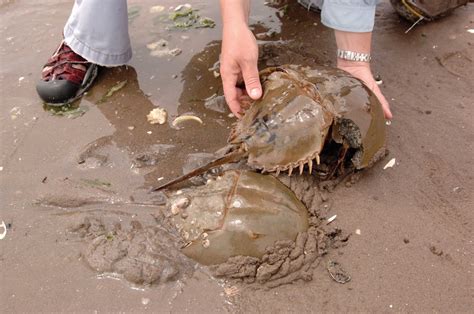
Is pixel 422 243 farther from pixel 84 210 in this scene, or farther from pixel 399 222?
pixel 84 210

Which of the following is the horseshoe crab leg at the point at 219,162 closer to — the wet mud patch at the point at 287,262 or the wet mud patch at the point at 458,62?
the wet mud patch at the point at 287,262

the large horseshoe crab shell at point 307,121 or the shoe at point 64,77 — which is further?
the shoe at point 64,77

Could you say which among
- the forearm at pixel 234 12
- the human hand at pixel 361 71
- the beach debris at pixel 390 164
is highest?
the forearm at pixel 234 12

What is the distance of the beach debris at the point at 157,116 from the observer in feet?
8.60

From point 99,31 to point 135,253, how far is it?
1.50m

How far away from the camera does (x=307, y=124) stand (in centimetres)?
203

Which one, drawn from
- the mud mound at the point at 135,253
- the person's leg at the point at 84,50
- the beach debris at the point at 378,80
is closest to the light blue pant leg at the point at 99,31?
the person's leg at the point at 84,50

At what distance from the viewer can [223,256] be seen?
190 centimetres

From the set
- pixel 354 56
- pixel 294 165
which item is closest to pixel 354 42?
pixel 354 56

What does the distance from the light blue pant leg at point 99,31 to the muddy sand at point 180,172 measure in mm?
148

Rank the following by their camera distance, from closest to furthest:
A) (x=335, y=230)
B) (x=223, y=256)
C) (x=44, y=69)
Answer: (x=223, y=256), (x=335, y=230), (x=44, y=69)

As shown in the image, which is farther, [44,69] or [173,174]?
[44,69]

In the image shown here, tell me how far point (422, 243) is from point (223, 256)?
867 millimetres

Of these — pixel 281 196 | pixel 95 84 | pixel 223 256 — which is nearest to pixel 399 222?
pixel 281 196
